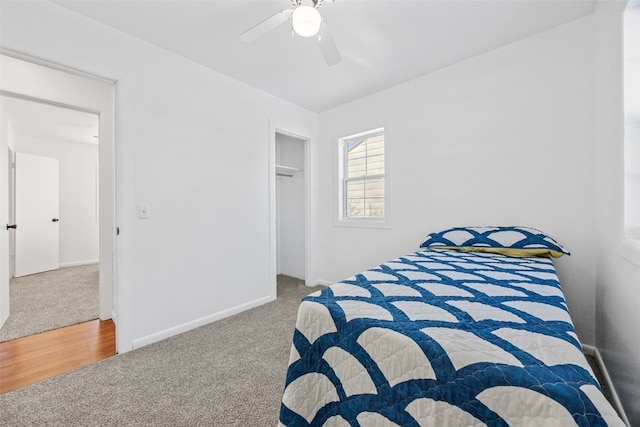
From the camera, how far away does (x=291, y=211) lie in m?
4.24

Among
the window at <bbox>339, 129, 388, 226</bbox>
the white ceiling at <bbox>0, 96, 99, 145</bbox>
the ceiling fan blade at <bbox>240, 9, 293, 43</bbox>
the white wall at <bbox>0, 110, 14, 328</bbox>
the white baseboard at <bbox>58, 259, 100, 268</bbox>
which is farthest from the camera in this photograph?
the white baseboard at <bbox>58, 259, 100, 268</bbox>

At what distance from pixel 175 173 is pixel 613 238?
3.08 metres

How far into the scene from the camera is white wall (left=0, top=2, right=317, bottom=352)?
6.37 ft

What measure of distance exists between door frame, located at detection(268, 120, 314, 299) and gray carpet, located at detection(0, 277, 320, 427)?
1.03 meters

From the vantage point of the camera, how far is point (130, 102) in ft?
6.97

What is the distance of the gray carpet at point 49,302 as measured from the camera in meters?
2.49

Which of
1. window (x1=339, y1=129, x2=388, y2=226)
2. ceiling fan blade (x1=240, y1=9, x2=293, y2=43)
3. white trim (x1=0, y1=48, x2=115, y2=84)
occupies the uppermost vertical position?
ceiling fan blade (x1=240, y1=9, x2=293, y2=43)

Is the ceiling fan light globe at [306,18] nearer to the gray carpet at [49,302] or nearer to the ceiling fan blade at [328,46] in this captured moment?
the ceiling fan blade at [328,46]

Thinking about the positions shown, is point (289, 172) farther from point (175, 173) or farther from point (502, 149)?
point (502, 149)

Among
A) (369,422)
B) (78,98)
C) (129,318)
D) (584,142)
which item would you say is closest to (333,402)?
(369,422)

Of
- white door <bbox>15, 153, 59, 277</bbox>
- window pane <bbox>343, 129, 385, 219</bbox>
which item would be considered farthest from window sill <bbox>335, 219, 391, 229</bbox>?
white door <bbox>15, 153, 59, 277</bbox>

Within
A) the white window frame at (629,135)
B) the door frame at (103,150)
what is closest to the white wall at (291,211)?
the door frame at (103,150)

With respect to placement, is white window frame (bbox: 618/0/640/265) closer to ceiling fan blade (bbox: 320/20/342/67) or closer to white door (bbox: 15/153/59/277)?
ceiling fan blade (bbox: 320/20/342/67)

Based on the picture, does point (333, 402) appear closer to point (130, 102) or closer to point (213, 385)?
point (213, 385)
